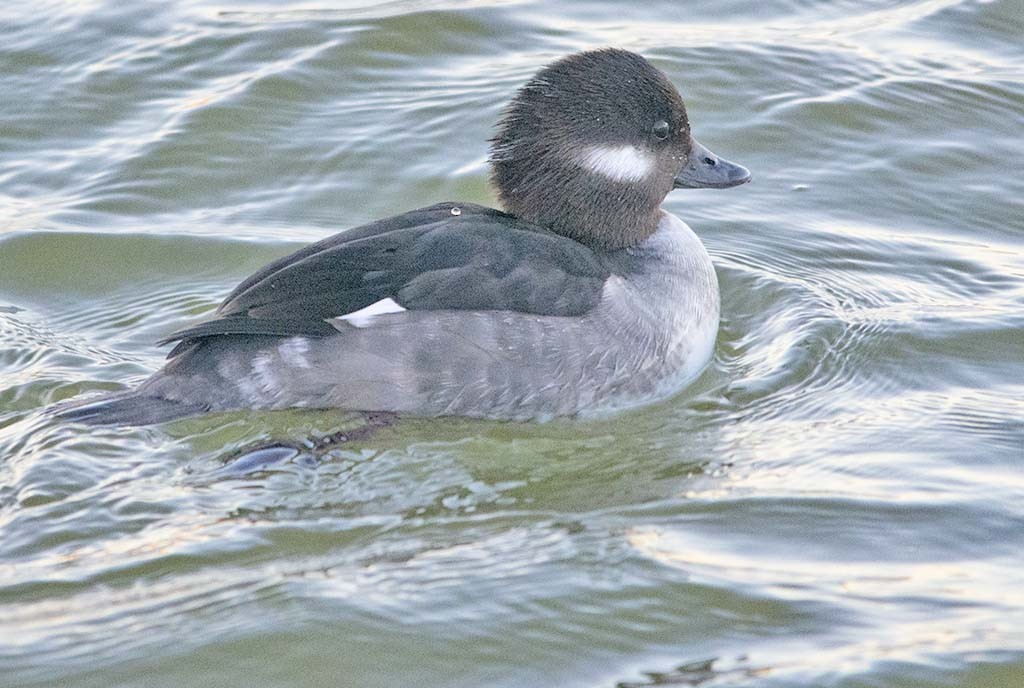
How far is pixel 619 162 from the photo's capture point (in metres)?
6.24

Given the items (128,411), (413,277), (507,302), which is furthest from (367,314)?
(128,411)

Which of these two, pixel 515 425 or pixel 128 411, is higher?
pixel 128 411

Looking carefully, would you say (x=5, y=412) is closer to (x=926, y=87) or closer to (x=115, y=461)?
(x=115, y=461)

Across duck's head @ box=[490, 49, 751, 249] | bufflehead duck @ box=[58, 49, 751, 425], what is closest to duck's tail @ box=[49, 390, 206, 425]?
bufflehead duck @ box=[58, 49, 751, 425]

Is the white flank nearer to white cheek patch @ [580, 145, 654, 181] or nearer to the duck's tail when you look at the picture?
the duck's tail

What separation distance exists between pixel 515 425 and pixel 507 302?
1.62 ft

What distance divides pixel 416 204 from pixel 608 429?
2.41m

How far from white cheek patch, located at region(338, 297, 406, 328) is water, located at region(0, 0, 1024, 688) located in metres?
A: 0.44

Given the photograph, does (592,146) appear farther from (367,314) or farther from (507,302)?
(367,314)

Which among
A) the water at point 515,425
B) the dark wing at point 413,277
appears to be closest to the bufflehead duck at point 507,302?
the dark wing at point 413,277

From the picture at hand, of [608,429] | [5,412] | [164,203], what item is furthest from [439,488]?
[164,203]

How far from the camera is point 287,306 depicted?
18.3ft

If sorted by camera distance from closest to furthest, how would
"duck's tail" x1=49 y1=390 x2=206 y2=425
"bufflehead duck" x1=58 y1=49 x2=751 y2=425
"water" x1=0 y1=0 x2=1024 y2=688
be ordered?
"water" x1=0 y1=0 x2=1024 y2=688 < "duck's tail" x1=49 y1=390 x2=206 y2=425 < "bufflehead duck" x1=58 y1=49 x2=751 y2=425

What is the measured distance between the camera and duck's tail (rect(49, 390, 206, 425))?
5.51 m
